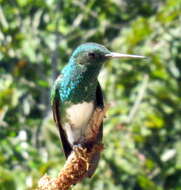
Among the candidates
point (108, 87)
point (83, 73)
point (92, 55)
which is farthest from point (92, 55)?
point (108, 87)

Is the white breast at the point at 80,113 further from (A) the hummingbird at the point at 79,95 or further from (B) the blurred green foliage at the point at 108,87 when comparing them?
(B) the blurred green foliage at the point at 108,87

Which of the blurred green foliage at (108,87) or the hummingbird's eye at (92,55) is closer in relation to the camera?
the hummingbird's eye at (92,55)

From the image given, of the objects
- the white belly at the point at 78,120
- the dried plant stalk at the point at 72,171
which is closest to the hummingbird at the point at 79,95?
the white belly at the point at 78,120

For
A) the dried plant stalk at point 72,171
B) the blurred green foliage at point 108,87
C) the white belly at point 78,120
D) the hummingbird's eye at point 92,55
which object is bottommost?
the dried plant stalk at point 72,171

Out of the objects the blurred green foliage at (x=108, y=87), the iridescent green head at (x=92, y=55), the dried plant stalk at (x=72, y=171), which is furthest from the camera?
the blurred green foliage at (x=108, y=87)

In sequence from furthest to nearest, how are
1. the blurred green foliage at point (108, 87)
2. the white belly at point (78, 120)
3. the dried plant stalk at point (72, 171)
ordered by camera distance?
the blurred green foliage at point (108, 87)
the white belly at point (78, 120)
the dried plant stalk at point (72, 171)

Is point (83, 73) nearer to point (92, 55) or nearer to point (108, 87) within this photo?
point (92, 55)

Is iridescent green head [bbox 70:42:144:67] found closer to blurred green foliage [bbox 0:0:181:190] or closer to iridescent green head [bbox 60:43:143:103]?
iridescent green head [bbox 60:43:143:103]

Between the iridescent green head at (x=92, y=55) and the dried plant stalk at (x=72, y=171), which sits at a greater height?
the iridescent green head at (x=92, y=55)
